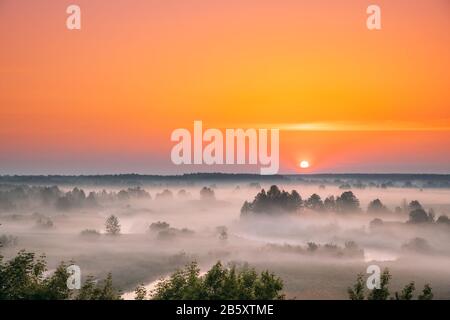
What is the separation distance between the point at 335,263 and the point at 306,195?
21499mm

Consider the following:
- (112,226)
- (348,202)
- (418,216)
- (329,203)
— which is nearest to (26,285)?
(112,226)

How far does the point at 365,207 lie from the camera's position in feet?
363

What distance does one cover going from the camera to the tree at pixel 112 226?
103 meters

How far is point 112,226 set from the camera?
103438 mm

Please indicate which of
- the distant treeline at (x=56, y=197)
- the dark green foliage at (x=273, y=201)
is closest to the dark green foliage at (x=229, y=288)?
the distant treeline at (x=56, y=197)

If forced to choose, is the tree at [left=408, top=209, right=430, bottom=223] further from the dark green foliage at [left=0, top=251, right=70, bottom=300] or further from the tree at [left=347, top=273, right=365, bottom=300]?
the dark green foliage at [left=0, top=251, right=70, bottom=300]

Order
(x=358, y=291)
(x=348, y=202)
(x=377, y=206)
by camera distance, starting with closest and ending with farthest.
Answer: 1. (x=358, y=291)
2. (x=377, y=206)
3. (x=348, y=202)

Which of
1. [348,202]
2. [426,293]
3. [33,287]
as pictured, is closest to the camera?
[426,293]

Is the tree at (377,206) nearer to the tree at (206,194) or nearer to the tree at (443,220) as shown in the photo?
the tree at (443,220)

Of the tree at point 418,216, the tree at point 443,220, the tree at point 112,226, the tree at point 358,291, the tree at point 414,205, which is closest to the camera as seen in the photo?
the tree at point 358,291

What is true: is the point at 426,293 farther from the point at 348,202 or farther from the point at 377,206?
the point at 348,202

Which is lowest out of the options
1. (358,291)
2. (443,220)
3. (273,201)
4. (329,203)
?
(443,220)

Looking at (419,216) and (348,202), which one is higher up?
(348,202)
